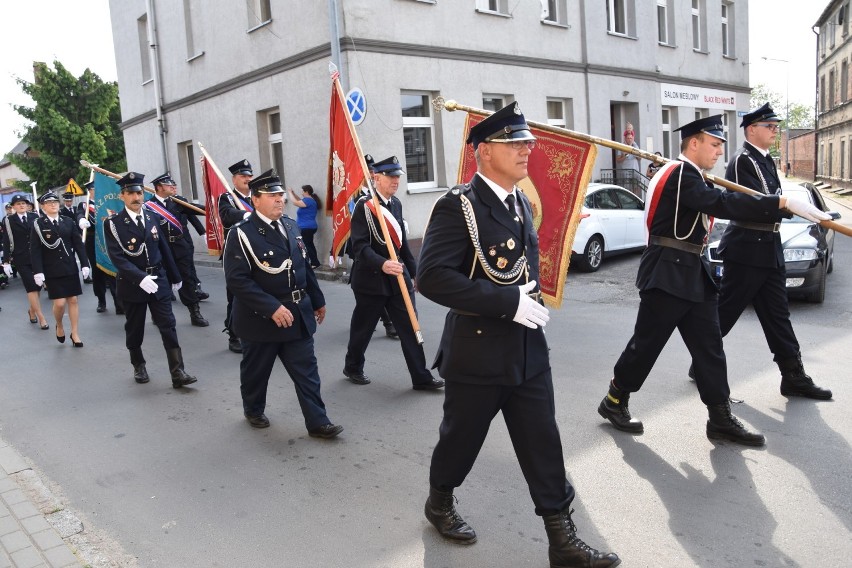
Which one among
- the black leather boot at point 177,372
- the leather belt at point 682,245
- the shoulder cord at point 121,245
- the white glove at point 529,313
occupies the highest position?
the shoulder cord at point 121,245

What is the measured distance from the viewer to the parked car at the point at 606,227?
1245 cm

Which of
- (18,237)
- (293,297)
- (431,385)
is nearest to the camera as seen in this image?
(293,297)

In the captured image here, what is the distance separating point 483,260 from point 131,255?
4.76 metres

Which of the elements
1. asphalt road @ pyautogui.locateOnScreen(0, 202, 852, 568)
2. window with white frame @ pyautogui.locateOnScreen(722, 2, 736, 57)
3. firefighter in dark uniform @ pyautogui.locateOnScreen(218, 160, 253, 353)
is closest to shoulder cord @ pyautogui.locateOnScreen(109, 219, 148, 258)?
firefighter in dark uniform @ pyautogui.locateOnScreen(218, 160, 253, 353)

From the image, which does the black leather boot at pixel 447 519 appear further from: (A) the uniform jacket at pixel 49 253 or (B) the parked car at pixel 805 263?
(A) the uniform jacket at pixel 49 253

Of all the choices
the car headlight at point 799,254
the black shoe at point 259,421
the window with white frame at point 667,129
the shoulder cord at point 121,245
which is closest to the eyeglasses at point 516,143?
the black shoe at point 259,421

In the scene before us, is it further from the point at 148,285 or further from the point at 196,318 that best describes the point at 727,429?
the point at 196,318

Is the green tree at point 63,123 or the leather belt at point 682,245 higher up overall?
the green tree at point 63,123

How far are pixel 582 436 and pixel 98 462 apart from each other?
10.7 feet

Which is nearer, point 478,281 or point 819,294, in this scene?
point 478,281

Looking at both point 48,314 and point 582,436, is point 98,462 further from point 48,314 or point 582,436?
point 48,314

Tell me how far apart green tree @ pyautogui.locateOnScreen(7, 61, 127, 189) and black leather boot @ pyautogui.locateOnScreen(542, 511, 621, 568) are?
1325 inches

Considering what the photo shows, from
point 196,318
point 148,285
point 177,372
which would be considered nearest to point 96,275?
point 196,318

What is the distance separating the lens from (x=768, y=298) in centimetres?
539
